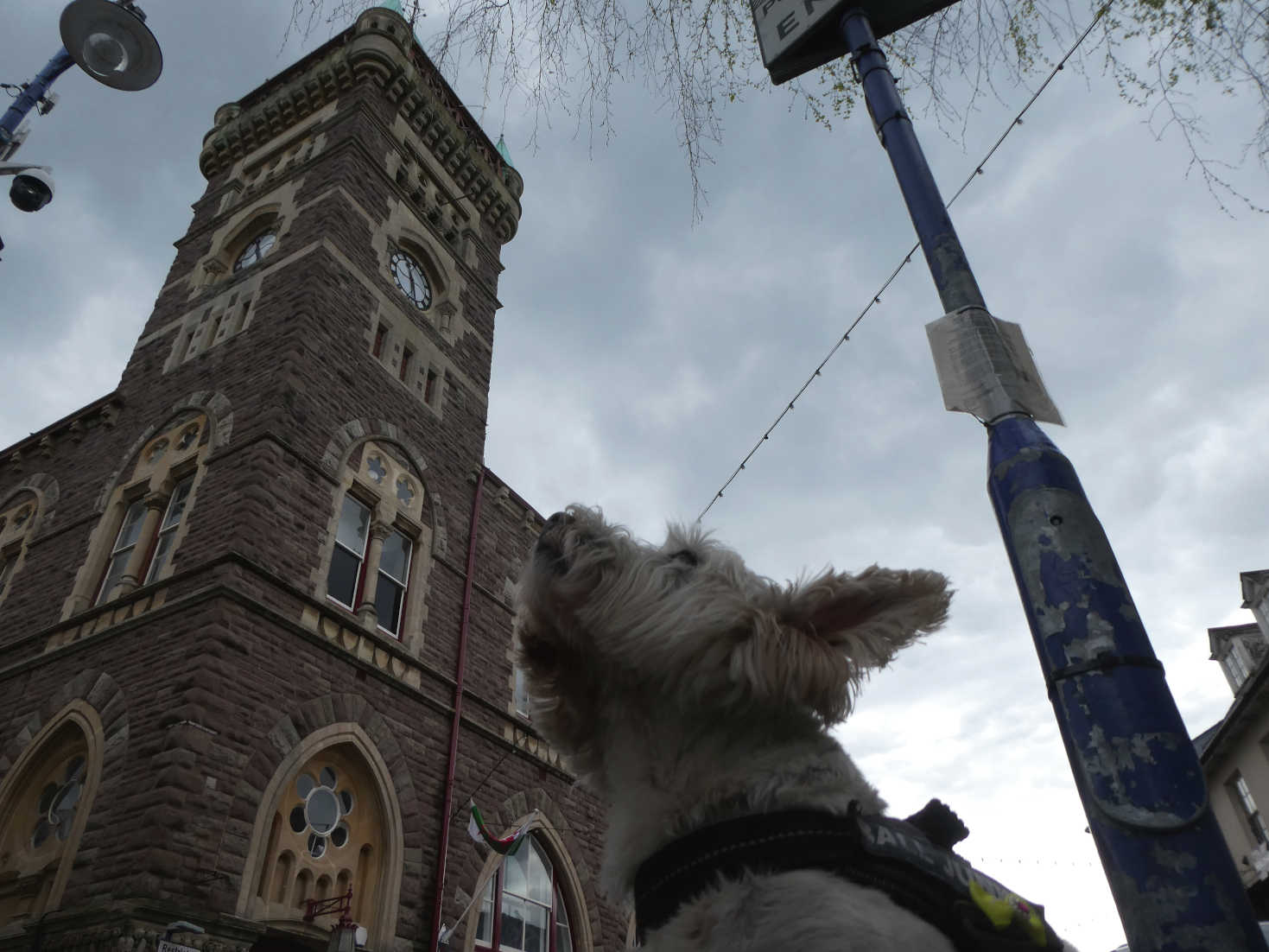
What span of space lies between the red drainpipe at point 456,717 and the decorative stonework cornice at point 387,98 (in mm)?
9056

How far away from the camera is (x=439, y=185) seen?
752 inches

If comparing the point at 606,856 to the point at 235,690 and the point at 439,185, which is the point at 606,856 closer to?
the point at 235,690

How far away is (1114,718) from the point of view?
153 cm

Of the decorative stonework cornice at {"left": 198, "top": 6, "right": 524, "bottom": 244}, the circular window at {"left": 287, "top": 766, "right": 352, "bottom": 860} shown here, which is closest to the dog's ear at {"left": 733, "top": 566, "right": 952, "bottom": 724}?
the circular window at {"left": 287, "top": 766, "right": 352, "bottom": 860}

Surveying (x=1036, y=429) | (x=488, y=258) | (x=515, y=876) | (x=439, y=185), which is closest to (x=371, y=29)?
(x=439, y=185)

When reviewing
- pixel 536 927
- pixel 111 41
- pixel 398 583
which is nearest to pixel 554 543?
pixel 111 41

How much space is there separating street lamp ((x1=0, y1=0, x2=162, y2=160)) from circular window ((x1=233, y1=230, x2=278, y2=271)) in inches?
313

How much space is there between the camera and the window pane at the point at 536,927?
467 inches

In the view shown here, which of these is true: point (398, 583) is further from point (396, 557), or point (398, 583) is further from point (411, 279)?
point (411, 279)

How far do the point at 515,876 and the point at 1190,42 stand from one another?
40.8 feet

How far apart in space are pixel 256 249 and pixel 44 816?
36.0ft

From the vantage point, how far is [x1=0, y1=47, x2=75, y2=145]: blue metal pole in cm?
741

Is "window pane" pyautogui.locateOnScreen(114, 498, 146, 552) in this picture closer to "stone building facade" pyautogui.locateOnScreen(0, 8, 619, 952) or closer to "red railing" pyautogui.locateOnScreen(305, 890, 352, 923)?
"stone building facade" pyautogui.locateOnScreen(0, 8, 619, 952)

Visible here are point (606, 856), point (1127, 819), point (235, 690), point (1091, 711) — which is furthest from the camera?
point (235, 690)
